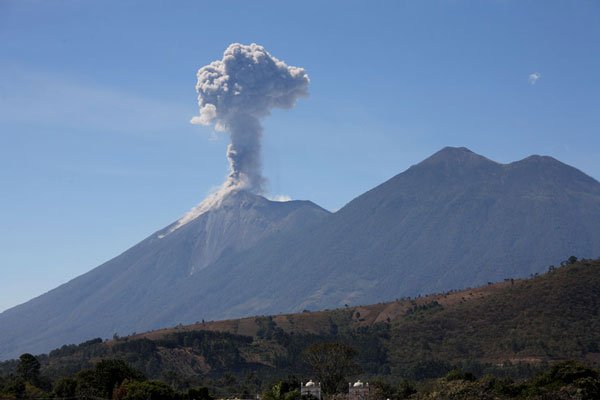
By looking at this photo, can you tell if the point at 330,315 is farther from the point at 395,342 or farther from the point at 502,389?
the point at 502,389

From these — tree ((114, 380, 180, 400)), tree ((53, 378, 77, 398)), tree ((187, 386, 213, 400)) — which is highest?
tree ((53, 378, 77, 398))

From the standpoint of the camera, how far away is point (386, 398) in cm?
9138

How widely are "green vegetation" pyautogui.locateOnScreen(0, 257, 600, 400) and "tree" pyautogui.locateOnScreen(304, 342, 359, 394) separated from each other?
0.43ft

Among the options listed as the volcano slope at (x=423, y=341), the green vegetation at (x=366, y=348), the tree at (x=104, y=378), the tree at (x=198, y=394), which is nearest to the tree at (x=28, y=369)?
the green vegetation at (x=366, y=348)

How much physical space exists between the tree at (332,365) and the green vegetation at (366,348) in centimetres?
13

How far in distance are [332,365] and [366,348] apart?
1561 inches

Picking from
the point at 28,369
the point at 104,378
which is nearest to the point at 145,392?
the point at 104,378

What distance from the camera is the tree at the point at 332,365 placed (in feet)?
365

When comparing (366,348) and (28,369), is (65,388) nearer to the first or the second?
(28,369)

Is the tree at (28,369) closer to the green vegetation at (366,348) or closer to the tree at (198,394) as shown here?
the green vegetation at (366,348)

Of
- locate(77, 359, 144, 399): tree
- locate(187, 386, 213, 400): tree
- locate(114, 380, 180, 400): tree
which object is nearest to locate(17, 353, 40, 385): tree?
locate(77, 359, 144, 399): tree

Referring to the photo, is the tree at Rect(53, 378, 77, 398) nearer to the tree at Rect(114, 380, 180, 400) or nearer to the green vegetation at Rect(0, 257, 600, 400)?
the green vegetation at Rect(0, 257, 600, 400)

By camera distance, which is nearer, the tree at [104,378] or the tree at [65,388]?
the tree at [65,388]

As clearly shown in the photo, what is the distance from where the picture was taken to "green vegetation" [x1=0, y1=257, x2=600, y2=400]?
11325cm
